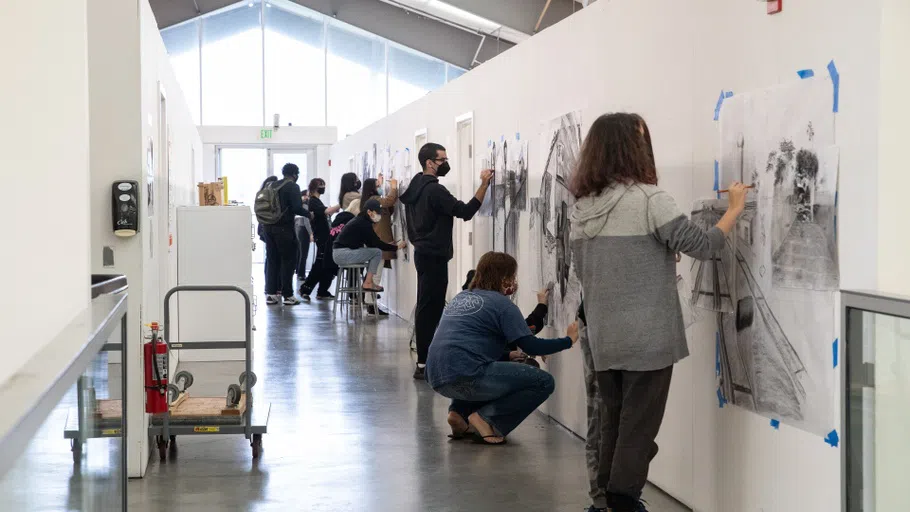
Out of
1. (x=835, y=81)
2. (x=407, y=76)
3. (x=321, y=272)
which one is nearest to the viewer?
(x=835, y=81)

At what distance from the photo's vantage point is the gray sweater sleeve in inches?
143

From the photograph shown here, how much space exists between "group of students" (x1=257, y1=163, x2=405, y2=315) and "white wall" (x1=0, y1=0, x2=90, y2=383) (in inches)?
317

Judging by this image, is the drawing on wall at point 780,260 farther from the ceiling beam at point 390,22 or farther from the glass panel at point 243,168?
the glass panel at point 243,168

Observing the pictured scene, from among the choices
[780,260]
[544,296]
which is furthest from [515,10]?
[780,260]

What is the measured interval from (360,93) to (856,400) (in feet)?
71.6

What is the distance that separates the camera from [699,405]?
430 cm

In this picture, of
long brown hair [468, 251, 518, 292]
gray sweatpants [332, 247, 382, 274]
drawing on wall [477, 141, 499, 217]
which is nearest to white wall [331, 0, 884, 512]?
long brown hair [468, 251, 518, 292]

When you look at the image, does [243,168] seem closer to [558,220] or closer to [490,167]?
[490,167]

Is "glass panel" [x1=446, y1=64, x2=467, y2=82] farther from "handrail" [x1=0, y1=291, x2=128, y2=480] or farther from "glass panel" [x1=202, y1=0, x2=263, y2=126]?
"handrail" [x1=0, y1=291, x2=128, y2=480]

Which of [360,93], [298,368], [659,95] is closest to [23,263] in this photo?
[659,95]

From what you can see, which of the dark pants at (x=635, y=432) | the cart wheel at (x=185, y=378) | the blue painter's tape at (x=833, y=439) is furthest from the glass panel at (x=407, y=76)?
the blue painter's tape at (x=833, y=439)

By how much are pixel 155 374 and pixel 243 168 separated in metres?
17.4

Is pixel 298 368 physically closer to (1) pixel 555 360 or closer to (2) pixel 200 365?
(2) pixel 200 365

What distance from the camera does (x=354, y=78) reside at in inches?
938
